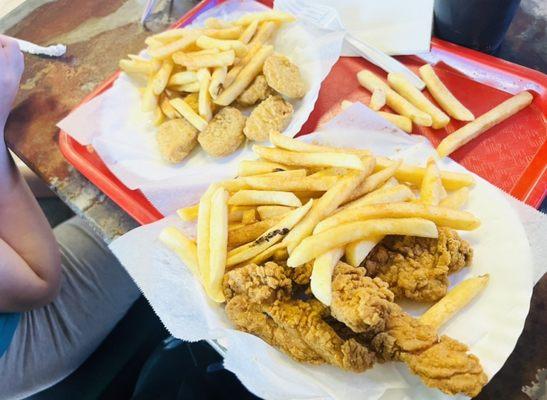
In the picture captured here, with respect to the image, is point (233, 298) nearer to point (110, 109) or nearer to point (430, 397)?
point (430, 397)

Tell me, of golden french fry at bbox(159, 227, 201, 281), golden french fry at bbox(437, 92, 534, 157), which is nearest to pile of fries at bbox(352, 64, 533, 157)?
golden french fry at bbox(437, 92, 534, 157)

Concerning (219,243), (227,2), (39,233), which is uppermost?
(227,2)

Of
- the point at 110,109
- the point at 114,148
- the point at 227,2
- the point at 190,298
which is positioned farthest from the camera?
the point at 227,2

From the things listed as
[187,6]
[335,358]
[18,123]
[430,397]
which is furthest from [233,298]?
[187,6]

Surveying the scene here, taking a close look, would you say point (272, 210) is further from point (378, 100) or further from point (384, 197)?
point (378, 100)

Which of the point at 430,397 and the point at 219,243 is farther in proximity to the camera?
the point at 219,243
